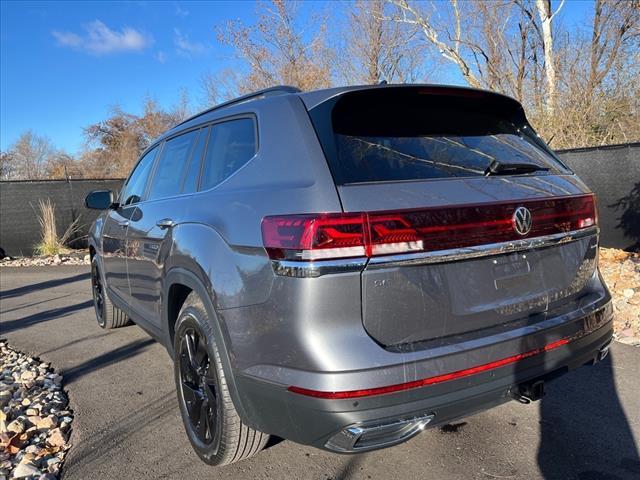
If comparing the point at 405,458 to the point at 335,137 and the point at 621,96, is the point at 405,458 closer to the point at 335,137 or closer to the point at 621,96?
the point at 335,137

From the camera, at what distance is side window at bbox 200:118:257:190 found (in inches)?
103

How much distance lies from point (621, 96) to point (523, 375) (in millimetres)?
10359

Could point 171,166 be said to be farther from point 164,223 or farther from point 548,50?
point 548,50

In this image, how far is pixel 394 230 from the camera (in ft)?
6.40

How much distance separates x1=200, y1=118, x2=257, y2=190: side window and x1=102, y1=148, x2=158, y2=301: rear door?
4.56 feet

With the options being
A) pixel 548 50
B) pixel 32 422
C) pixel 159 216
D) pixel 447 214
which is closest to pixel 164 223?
pixel 159 216

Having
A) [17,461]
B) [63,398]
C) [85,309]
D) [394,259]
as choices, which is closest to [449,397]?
[394,259]

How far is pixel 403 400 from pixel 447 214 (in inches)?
30.0

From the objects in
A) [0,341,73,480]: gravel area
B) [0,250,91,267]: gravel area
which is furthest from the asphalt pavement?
[0,250,91,267]: gravel area

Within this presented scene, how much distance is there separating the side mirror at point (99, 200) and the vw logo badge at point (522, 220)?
4.06 metres

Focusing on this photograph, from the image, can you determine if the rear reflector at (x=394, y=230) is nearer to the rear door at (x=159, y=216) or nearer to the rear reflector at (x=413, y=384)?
the rear reflector at (x=413, y=384)

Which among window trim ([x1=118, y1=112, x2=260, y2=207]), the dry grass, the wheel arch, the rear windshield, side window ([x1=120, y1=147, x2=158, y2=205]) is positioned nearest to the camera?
the rear windshield

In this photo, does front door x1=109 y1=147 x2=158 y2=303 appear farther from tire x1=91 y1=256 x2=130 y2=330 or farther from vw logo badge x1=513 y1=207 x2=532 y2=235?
vw logo badge x1=513 y1=207 x2=532 y2=235

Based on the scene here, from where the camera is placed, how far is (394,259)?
6.38 feet
